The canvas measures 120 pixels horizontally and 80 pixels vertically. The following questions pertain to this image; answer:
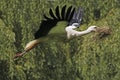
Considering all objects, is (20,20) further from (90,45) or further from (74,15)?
(74,15)

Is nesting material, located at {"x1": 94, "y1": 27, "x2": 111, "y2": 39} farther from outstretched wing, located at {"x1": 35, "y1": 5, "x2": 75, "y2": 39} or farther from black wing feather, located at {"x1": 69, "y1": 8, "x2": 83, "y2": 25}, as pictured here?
outstretched wing, located at {"x1": 35, "y1": 5, "x2": 75, "y2": 39}

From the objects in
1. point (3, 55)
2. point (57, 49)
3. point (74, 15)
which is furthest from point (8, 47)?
point (74, 15)

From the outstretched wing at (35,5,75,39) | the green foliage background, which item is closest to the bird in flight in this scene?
the outstretched wing at (35,5,75,39)

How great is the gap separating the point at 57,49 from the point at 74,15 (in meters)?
7.78

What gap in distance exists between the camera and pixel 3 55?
41.3 feet

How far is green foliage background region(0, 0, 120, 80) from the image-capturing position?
12.5 metres

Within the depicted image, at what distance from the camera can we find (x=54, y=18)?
220 inches

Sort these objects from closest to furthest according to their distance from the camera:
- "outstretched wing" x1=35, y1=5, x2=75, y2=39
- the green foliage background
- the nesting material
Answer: "outstretched wing" x1=35, y1=5, x2=75, y2=39
the nesting material
the green foliage background

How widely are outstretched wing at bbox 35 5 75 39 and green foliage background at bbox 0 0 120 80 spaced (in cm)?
669

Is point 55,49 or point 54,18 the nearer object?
point 54,18

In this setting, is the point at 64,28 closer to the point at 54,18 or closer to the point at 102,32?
the point at 54,18

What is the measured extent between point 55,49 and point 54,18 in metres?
7.79

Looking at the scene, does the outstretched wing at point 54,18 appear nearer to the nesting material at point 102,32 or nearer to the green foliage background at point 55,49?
the nesting material at point 102,32

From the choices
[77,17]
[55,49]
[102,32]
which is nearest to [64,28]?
[77,17]
